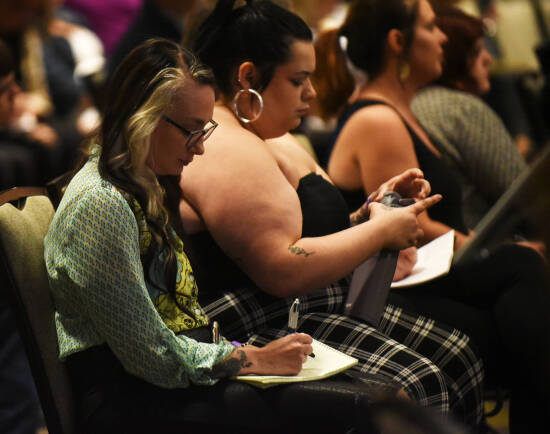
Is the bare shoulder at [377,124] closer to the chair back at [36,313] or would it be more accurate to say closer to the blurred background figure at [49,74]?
the chair back at [36,313]

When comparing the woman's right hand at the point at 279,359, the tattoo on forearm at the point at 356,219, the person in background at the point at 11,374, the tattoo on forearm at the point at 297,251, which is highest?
the tattoo on forearm at the point at 297,251

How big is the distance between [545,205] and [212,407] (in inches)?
27.2

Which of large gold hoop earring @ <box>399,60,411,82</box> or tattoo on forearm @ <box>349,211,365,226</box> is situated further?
large gold hoop earring @ <box>399,60,411,82</box>

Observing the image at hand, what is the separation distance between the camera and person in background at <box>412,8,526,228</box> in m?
2.64

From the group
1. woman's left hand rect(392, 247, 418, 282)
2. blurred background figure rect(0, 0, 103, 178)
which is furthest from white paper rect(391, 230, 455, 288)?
blurred background figure rect(0, 0, 103, 178)

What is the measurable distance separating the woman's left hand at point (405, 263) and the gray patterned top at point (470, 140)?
54 centimetres

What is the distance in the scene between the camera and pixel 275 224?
166 centimetres

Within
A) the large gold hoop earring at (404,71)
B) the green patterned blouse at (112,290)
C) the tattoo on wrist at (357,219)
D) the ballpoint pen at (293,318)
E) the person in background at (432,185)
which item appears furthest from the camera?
the large gold hoop earring at (404,71)

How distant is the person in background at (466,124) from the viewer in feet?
8.65

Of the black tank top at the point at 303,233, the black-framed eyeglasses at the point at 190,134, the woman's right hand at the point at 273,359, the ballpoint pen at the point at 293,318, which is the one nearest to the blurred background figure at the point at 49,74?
the black tank top at the point at 303,233

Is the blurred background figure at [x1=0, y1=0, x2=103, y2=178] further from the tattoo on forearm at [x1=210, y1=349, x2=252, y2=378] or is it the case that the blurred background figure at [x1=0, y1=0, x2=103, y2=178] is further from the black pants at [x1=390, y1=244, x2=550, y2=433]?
the tattoo on forearm at [x1=210, y1=349, x2=252, y2=378]

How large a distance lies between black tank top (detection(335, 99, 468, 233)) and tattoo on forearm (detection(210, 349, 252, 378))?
878mm

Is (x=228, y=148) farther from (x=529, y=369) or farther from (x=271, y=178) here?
→ (x=529, y=369)

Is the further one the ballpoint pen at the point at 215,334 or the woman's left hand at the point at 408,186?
the woman's left hand at the point at 408,186
